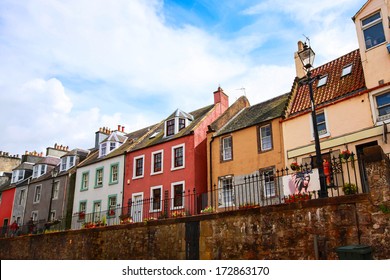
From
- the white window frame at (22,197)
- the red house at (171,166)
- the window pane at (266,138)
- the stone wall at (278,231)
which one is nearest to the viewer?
the stone wall at (278,231)

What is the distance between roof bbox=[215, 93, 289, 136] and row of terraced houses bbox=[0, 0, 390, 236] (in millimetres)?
123

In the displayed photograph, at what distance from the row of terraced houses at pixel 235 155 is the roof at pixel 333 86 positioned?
7 cm

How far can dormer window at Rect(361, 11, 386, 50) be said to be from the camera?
52.7 feet

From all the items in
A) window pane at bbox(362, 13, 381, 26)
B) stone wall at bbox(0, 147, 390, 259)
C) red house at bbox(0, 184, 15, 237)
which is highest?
window pane at bbox(362, 13, 381, 26)

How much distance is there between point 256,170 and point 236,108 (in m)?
7.65

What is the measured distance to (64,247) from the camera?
17.9 m

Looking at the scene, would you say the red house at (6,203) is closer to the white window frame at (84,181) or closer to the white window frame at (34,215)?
the white window frame at (34,215)

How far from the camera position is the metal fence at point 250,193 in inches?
434

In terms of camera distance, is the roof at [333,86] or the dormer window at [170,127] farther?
the dormer window at [170,127]

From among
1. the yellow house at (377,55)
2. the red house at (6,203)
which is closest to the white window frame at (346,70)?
the yellow house at (377,55)

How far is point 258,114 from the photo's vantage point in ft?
72.5

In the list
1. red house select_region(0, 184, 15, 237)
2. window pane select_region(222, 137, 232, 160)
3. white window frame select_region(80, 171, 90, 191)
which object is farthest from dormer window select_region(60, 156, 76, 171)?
window pane select_region(222, 137, 232, 160)

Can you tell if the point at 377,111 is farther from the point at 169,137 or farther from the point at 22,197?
the point at 22,197

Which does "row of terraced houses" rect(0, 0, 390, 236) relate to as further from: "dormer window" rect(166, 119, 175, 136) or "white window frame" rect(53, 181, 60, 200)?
"white window frame" rect(53, 181, 60, 200)
